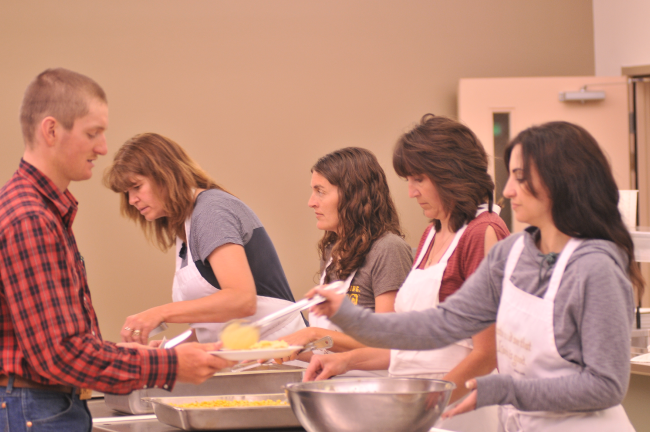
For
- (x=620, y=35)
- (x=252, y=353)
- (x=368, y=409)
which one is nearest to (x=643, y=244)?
(x=368, y=409)

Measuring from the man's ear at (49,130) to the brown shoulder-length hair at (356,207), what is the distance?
0.93 m

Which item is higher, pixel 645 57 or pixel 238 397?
pixel 645 57

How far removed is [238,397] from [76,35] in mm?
2811

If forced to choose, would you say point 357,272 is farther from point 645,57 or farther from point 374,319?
point 645,57

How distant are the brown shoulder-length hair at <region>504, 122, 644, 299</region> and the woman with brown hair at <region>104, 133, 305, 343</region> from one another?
99 cm

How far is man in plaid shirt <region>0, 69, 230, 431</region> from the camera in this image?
1070 millimetres

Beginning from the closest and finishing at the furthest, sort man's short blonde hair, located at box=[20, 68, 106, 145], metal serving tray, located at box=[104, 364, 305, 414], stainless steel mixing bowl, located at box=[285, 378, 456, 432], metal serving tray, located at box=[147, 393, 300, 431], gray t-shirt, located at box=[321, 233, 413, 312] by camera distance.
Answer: stainless steel mixing bowl, located at box=[285, 378, 456, 432]
man's short blonde hair, located at box=[20, 68, 106, 145]
metal serving tray, located at box=[147, 393, 300, 431]
metal serving tray, located at box=[104, 364, 305, 414]
gray t-shirt, located at box=[321, 233, 413, 312]

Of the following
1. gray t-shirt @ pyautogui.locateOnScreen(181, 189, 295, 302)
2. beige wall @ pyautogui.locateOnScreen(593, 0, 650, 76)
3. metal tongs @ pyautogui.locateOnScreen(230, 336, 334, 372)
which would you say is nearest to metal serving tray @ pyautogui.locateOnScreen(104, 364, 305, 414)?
metal tongs @ pyautogui.locateOnScreen(230, 336, 334, 372)

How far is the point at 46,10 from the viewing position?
3578 mm

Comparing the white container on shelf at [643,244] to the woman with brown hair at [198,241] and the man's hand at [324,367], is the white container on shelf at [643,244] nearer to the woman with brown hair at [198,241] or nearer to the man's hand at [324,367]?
the man's hand at [324,367]

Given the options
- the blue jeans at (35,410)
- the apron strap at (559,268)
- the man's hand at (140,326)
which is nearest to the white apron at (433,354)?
the apron strap at (559,268)

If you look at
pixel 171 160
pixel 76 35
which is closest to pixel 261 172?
pixel 76 35

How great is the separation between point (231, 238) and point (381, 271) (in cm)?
46

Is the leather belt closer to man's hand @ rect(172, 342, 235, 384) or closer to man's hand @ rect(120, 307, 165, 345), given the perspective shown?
man's hand @ rect(172, 342, 235, 384)
